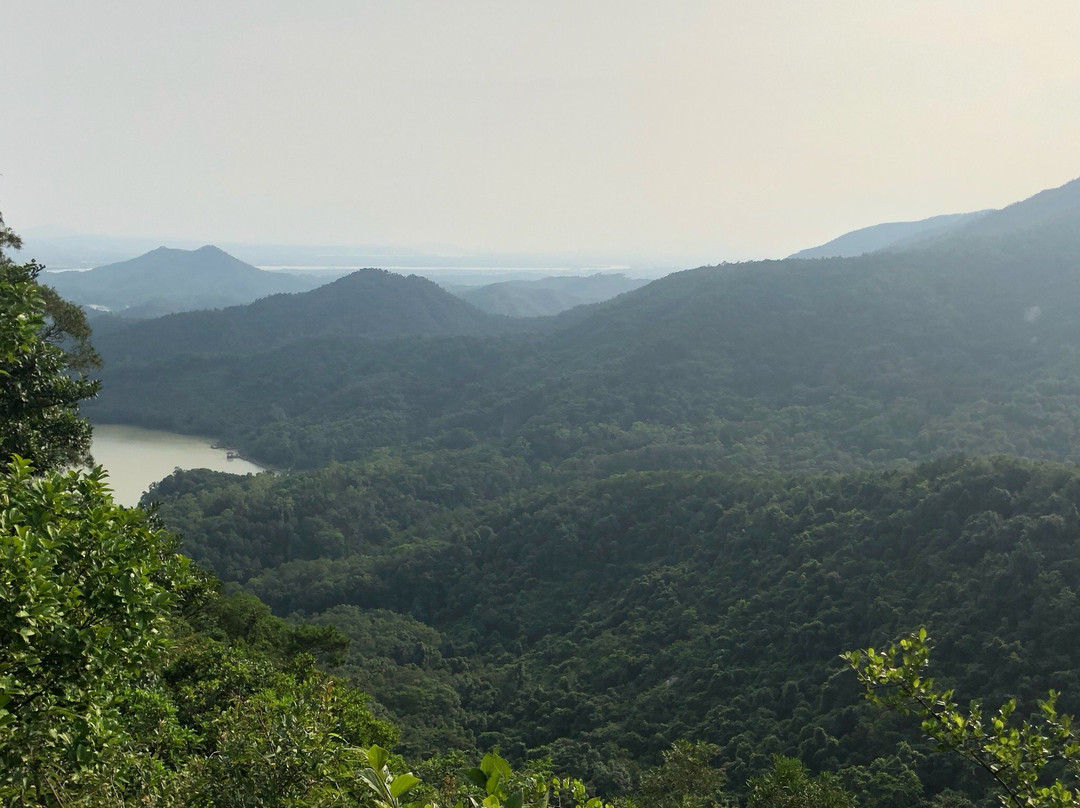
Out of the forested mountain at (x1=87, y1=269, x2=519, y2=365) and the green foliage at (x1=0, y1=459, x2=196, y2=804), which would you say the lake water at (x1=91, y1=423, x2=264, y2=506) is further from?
the green foliage at (x1=0, y1=459, x2=196, y2=804)

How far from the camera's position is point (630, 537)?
56250 mm

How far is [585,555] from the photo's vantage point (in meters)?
56.8

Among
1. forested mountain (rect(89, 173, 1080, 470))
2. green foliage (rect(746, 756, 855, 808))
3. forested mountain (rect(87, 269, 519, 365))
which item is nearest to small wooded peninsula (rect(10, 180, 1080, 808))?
green foliage (rect(746, 756, 855, 808))

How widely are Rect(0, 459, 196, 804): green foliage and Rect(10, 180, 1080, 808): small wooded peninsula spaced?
3 centimetres

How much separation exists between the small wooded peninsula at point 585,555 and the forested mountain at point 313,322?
110 inches

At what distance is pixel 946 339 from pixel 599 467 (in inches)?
2184

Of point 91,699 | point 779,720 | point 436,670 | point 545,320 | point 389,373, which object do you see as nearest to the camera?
point 91,699

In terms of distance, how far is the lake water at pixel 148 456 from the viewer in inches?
3484

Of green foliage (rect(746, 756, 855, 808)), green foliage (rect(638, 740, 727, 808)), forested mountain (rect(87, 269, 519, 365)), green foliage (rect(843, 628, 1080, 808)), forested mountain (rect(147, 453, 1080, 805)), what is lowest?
forested mountain (rect(147, 453, 1080, 805))

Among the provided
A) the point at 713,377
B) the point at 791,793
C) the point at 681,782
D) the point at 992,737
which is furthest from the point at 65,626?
the point at 713,377

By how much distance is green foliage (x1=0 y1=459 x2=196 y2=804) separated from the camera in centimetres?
501

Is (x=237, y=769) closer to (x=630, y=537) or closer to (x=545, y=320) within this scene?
(x=630, y=537)

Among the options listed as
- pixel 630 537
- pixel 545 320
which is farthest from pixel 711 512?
pixel 545 320

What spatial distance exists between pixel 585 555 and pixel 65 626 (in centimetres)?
5296
